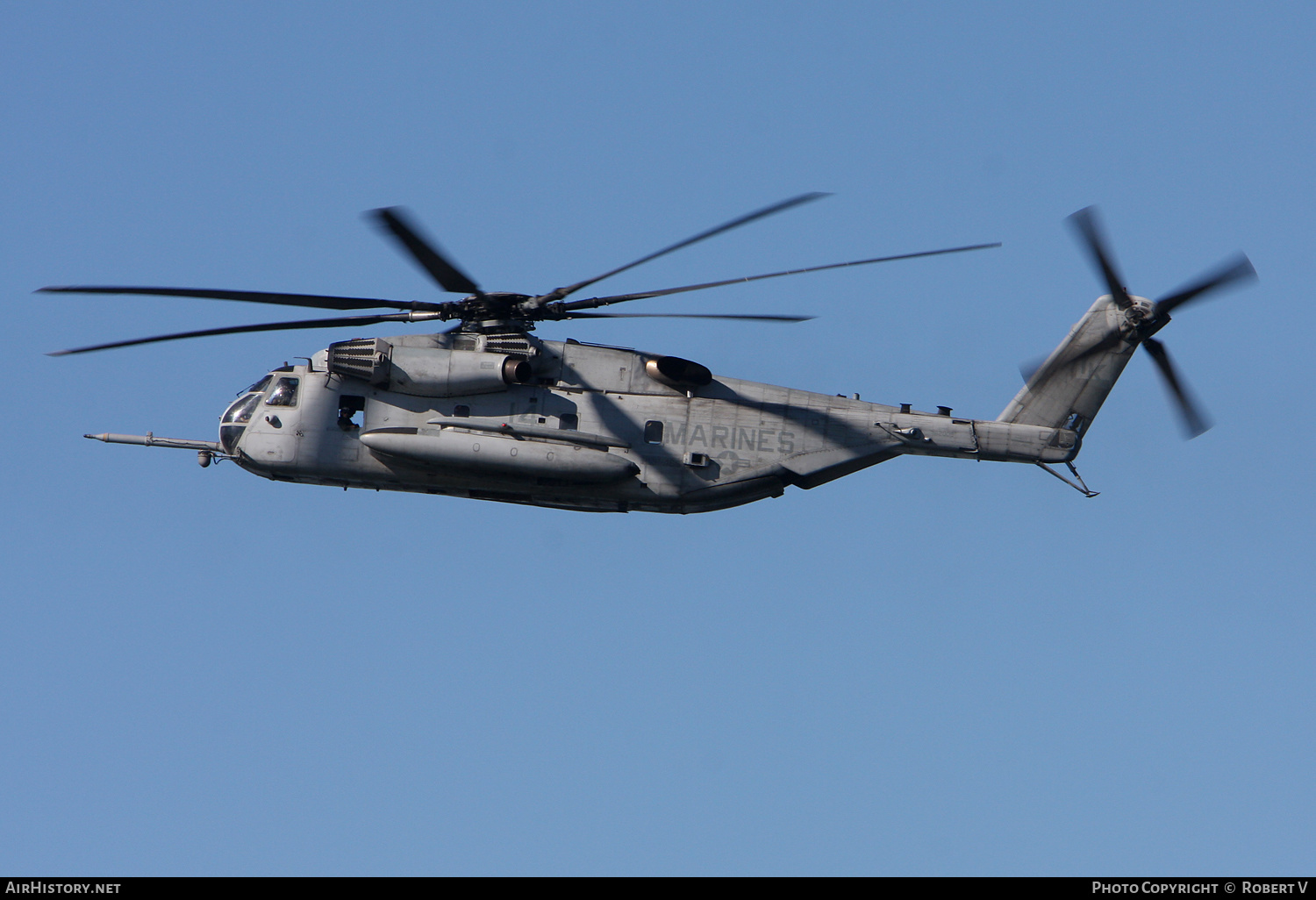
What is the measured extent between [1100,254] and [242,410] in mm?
17966

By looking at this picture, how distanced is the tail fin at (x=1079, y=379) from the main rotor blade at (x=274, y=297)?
12.1m

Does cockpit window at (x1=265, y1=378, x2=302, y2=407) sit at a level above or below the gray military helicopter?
above

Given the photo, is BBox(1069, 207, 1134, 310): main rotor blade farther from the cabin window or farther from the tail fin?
the cabin window

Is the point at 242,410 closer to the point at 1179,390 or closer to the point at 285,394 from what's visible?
the point at 285,394

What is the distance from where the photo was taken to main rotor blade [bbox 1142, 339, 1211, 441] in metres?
30.0

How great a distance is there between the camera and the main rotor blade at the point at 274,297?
25266mm

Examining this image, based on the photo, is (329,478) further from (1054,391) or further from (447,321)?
(1054,391)

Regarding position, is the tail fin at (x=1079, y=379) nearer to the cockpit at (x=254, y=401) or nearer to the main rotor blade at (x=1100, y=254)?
the main rotor blade at (x=1100, y=254)

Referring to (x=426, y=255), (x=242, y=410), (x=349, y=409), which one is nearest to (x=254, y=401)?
(x=242, y=410)

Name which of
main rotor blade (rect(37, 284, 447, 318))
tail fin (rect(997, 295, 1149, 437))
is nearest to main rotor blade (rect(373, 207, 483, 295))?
main rotor blade (rect(37, 284, 447, 318))

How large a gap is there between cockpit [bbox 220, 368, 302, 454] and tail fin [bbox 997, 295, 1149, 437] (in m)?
14.7

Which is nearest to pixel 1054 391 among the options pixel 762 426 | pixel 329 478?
pixel 762 426

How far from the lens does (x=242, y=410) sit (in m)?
31.0
